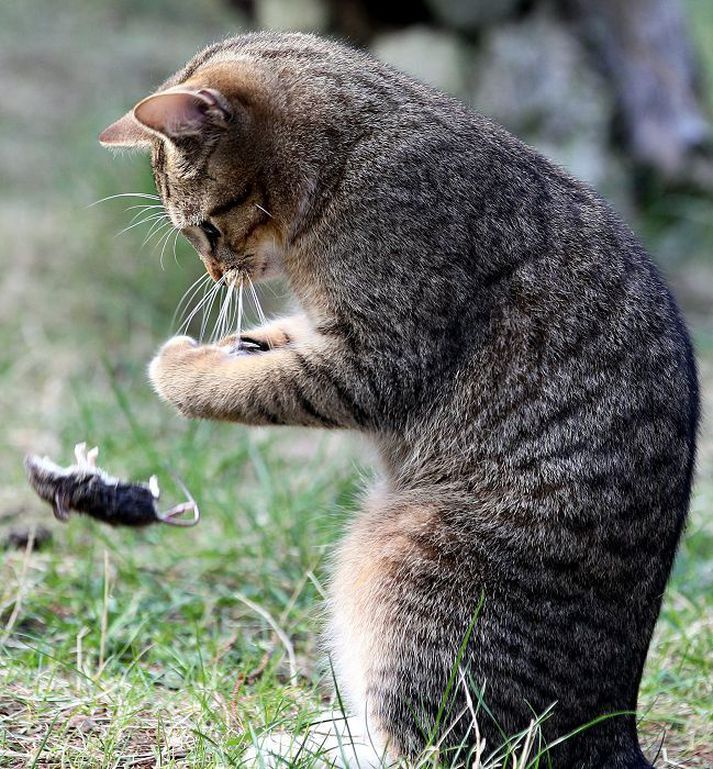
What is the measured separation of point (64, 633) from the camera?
3.47 metres

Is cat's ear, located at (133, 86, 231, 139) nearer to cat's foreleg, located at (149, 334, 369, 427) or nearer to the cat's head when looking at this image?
the cat's head

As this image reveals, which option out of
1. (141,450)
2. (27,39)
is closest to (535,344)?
(141,450)

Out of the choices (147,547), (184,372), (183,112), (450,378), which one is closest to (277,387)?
(184,372)

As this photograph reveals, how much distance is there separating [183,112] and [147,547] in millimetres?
1769

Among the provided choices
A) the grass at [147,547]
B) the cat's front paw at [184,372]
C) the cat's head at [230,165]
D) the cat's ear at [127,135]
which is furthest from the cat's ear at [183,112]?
the grass at [147,547]

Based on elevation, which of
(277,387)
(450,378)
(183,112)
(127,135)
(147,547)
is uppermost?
(183,112)

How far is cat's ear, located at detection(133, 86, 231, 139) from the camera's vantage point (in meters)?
2.87

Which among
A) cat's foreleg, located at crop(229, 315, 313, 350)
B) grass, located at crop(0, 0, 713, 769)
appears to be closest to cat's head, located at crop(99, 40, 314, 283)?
cat's foreleg, located at crop(229, 315, 313, 350)

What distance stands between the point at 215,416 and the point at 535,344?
0.83 metres

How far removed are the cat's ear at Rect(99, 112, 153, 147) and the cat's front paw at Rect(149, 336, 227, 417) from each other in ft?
1.73

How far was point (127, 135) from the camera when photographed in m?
3.17

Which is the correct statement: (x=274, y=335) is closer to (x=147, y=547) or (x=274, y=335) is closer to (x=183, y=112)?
(x=183, y=112)

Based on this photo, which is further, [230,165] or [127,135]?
[127,135]

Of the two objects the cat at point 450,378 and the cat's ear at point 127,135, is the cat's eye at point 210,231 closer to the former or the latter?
the cat at point 450,378
